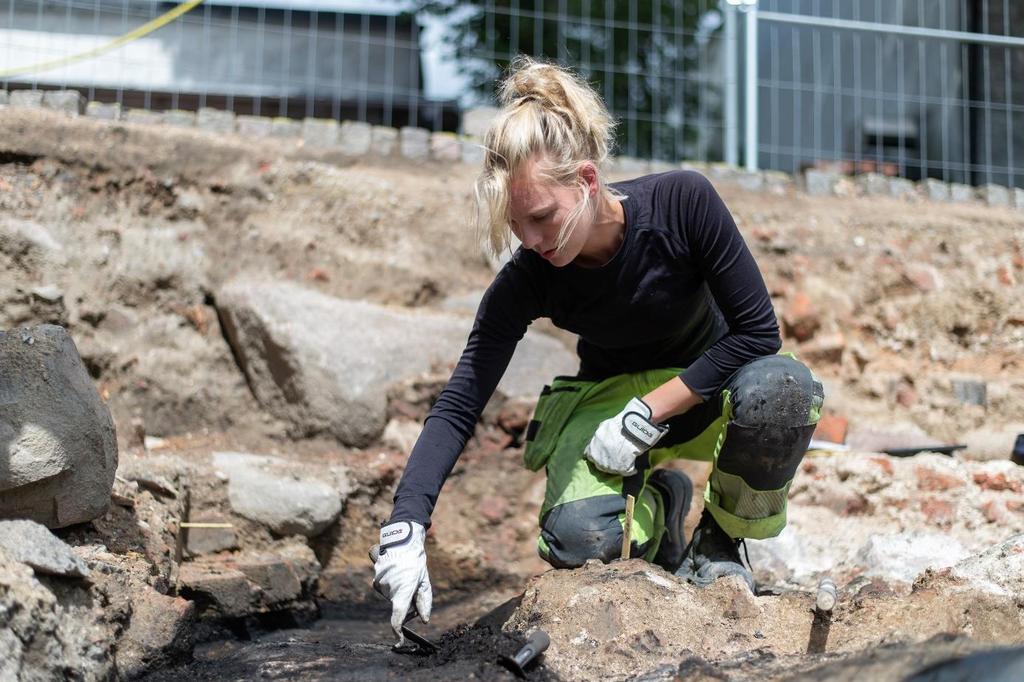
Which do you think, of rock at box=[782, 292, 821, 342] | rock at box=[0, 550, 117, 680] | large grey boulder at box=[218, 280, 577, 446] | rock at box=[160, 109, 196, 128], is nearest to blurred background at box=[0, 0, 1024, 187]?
rock at box=[160, 109, 196, 128]

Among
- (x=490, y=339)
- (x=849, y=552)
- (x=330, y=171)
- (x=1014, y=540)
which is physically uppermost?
(x=330, y=171)

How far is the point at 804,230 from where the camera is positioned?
4.71 m

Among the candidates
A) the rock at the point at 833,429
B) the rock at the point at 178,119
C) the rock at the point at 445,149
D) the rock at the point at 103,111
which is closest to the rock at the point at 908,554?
the rock at the point at 833,429

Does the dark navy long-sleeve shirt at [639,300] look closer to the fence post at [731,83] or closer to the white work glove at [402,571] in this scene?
the white work glove at [402,571]

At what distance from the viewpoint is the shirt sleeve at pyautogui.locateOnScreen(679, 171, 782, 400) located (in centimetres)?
224

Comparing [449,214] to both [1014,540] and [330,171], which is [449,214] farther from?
[1014,540]

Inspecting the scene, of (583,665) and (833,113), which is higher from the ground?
(833,113)

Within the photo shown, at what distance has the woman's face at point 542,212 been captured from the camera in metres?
2.14

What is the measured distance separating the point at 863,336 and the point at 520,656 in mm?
3210

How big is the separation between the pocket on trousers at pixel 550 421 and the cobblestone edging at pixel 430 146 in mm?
2177

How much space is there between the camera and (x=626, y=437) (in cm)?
229

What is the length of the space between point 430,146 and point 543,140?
274 cm

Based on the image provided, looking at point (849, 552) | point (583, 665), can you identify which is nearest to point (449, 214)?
point (849, 552)

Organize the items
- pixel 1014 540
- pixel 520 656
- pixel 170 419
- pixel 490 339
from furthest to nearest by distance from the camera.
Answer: pixel 170 419 → pixel 490 339 → pixel 1014 540 → pixel 520 656
